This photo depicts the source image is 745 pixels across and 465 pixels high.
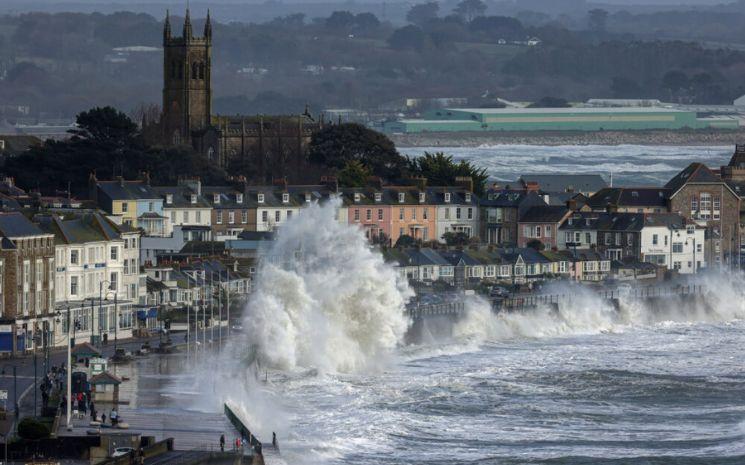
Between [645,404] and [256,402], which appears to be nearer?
[256,402]

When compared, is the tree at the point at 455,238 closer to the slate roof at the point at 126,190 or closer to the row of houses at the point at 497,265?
the row of houses at the point at 497,265

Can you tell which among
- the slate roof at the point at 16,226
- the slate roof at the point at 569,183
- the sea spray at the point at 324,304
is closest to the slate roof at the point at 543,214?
the slate roof at the point at 569,183

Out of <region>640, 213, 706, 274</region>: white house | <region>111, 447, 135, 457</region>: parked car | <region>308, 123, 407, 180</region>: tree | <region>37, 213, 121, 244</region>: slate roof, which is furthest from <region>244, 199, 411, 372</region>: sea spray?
<region>308, 123, 407, 180</region>: tree

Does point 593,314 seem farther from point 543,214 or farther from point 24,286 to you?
point 24,286

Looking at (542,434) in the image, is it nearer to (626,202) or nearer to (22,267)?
(22,267)

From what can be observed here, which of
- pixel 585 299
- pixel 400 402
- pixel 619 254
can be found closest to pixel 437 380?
pixel 400 402

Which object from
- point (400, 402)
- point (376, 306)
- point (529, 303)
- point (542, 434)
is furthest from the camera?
point (529, 303)
